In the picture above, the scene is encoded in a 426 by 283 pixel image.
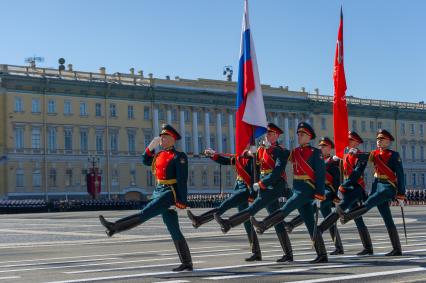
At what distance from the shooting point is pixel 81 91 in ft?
247

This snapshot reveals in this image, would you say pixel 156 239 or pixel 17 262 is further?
pixel 156 239

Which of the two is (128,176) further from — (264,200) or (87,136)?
(264,200)

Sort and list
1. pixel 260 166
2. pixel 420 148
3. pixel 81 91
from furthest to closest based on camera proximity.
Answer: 1. pixel 420 148
2. pixel 81 91
3. pixel 260 166

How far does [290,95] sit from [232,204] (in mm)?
77869

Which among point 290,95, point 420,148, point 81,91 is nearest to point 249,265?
point 81,91

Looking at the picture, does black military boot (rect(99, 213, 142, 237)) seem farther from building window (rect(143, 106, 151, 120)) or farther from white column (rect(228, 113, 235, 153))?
white column (rect(228, 113, 235, 153))

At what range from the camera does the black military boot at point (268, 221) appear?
486 inches

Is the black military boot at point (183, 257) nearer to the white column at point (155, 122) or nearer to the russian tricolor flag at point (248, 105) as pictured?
the russian tricolor flag at point (248, 105)

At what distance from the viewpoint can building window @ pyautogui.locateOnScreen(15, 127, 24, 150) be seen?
71.6 m

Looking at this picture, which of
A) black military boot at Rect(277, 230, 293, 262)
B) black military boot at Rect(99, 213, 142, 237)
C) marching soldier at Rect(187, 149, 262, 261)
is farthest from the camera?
marching soldier at Rect(187, 149, 262, 261)

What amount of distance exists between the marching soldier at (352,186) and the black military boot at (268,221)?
91 cm

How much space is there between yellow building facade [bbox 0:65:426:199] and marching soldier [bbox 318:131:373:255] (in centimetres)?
5897

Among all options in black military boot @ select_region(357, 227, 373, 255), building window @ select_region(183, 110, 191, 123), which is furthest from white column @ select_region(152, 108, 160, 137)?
black military boot @ select_region(357, 227, 373, 255)

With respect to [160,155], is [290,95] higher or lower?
higher
